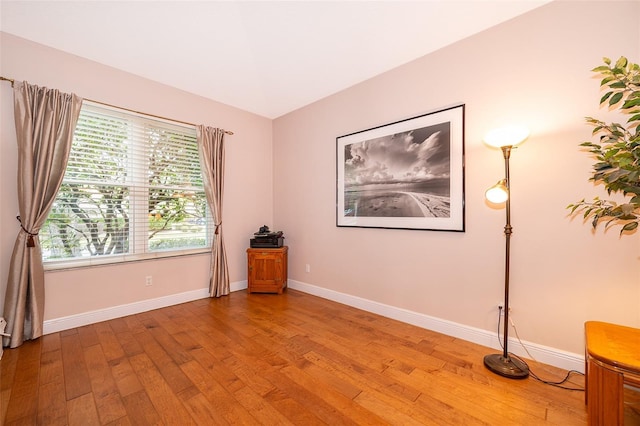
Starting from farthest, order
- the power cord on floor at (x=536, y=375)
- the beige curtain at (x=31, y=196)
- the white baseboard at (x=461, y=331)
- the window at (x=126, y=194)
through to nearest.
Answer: the window at (x=126, y=194) → the beige curtain at (x=31, y=196) → the white baseboard at (x=461, y=331) → the power cord on floor at (x=536, y=375)

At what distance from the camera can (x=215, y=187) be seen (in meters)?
3.72

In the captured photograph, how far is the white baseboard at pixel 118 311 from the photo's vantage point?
261 cm

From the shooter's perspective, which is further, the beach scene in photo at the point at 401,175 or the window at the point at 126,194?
the window at the point at 126,194

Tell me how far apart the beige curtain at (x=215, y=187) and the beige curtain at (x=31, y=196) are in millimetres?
1446

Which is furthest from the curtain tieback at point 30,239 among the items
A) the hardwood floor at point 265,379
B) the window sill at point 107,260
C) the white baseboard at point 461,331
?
the white baseboard at point 461,331

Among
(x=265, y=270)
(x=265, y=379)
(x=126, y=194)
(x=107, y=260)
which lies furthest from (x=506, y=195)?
(x=107, y=260)

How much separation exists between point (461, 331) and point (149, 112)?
4333mm

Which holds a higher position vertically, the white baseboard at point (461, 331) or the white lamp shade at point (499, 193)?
the white lamp shade at point (499, 193)

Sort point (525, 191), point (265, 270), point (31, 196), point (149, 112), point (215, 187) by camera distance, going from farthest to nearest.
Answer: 1. point (265, 270)
2. point (215, 187)
3. point (149, 112)
4. point (31, 196)
5. point (525, 191)

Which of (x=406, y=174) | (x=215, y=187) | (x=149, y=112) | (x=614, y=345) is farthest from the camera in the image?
(x=215, y=187)

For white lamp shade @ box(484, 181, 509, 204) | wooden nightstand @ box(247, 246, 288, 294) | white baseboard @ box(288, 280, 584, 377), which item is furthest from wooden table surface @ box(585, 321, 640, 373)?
wooden nightstand @ box(247, 246, 288, 294)

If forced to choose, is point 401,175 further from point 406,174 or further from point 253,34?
point 253,34

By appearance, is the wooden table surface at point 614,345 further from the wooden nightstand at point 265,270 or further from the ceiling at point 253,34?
the wooden nightstand at point 265,270

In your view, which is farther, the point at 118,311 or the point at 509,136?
the point at 118,311
